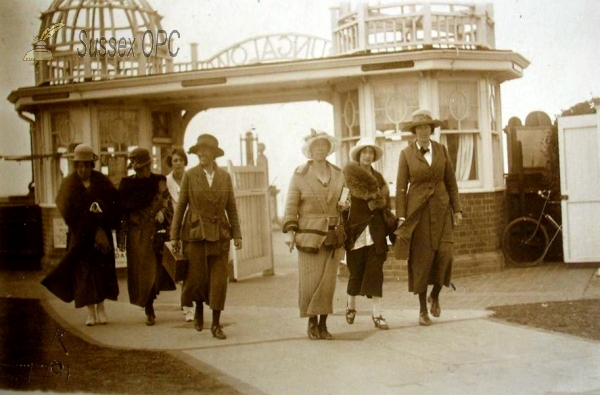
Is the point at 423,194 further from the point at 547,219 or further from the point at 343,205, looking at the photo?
the point at 547,219

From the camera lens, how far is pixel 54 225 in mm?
12727

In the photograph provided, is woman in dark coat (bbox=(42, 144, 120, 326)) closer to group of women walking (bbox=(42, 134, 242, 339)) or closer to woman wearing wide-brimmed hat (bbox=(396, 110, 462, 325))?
group of women walking (bbox=(42, 134, 242, 339))

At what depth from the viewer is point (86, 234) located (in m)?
8.28

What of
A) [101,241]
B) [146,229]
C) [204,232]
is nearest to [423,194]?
[204,232]

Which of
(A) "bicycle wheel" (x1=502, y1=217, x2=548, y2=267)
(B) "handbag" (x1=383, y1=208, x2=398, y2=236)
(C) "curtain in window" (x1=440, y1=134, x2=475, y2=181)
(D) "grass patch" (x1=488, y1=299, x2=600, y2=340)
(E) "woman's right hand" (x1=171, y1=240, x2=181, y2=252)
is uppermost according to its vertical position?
(C) "curtain in window" (x1=440, y1=134, x2=475, y2=181)

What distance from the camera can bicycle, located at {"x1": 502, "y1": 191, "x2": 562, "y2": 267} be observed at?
39.6ft

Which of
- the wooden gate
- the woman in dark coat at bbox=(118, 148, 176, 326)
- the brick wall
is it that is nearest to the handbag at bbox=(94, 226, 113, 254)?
the woman in dark coat at bbox=(118, 148, 176, 326)

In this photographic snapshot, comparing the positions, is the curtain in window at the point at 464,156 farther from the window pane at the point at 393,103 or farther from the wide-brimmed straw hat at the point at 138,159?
the wide-brimmed straw hat at the point at 138,159

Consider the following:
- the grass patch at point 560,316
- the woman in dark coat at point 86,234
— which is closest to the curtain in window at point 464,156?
Answer: the grass patch at point 560,316

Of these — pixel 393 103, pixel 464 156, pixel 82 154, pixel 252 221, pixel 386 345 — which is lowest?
pixel 386 345

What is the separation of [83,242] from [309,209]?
8.24 ft

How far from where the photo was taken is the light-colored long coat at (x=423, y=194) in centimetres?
797

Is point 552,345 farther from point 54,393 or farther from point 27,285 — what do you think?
point 27,285

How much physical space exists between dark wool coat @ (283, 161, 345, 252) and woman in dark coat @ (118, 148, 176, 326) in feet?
5.54
